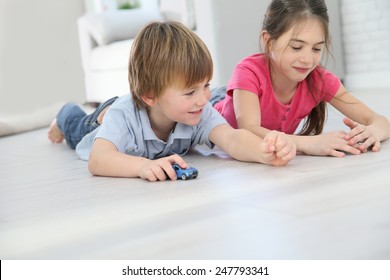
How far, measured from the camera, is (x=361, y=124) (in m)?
1.72

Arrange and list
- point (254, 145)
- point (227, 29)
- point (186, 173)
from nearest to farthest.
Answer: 1. point (186, 173)
2. point (254, 145)
3. point (227, 29)

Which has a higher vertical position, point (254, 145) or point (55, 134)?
point (254, 145)

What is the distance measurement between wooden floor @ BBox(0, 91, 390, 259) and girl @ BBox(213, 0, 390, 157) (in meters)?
0.06

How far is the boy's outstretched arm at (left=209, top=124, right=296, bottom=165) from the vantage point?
1381mm

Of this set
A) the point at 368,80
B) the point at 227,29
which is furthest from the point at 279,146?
the point at 368,80

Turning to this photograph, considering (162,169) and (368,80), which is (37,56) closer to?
(368,80)

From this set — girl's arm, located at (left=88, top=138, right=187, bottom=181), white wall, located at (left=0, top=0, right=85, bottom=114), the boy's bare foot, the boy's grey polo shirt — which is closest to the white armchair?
white wall, located at (left=0, top=0, right=85, bottom=114)

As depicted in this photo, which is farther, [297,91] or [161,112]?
[297,91]

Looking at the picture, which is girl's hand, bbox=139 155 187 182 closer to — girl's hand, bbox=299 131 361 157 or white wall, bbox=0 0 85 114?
girl's hand, bbox=299 131 361 157

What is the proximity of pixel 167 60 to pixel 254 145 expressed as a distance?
10.9 inches

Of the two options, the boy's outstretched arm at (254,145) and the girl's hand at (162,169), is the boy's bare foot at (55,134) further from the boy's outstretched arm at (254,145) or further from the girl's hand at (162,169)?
the girl's hand at (162,169)

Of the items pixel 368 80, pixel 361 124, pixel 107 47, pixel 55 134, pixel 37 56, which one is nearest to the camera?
pixel 361 124
